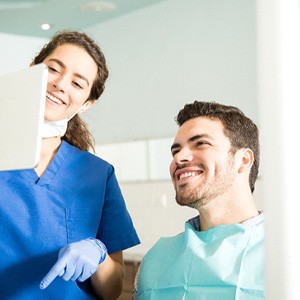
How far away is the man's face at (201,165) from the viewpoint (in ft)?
4.43

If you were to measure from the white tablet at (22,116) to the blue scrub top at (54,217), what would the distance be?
0.47 m

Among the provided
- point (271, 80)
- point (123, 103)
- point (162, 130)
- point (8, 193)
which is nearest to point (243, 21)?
point (162, 130)

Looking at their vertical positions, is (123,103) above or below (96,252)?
above

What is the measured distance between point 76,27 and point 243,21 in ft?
6.69

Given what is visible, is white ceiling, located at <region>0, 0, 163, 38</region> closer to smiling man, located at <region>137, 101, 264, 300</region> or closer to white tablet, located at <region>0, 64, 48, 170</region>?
smiling man, located at <region>137, 101, 264, 300</region>

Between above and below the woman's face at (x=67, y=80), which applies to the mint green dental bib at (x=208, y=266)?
below

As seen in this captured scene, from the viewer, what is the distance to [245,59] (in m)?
3.69

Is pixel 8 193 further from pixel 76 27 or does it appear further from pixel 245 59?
pixel 76 27

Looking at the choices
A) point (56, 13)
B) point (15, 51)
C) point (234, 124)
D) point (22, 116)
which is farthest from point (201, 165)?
point (15, 51)

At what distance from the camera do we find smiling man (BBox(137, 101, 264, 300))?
47.5 inches

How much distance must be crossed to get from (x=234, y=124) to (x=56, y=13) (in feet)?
11.8

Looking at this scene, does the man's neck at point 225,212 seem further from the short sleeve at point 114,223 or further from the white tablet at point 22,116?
the white tablet at point 22,116

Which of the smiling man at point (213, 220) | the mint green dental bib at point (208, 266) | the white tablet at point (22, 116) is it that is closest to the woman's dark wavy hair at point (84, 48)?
the smiling man at point (213, 220)

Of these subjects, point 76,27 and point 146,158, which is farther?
point 76,27
